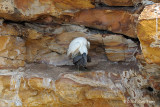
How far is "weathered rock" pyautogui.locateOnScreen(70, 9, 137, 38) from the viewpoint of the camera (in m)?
3.33

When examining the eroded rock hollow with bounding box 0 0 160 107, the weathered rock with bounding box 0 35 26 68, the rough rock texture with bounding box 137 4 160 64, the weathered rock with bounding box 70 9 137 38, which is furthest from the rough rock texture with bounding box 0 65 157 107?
the rough rock texture with bounding box 137 4 160 64

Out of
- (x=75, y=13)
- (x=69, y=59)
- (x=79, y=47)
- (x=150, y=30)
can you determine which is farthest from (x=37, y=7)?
(x=150, y=30)

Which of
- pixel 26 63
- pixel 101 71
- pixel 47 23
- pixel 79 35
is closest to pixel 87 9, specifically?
pixel 79 35

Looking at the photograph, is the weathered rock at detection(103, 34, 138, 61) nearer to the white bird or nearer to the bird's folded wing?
the white bird

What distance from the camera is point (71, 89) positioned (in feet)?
10.6

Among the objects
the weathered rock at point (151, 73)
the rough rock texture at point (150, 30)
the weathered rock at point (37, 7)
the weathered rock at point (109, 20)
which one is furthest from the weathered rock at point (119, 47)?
the rough rock texture at point (150, 30)

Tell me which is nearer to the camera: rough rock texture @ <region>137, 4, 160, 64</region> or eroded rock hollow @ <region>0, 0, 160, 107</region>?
rough rock texture @ <region>137, 4, 160, 64</region>

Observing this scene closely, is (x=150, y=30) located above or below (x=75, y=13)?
below

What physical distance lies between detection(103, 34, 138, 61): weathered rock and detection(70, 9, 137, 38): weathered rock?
13cm

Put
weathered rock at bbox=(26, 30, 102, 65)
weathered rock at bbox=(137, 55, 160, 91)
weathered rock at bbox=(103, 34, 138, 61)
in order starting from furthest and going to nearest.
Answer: weathered rock at bbox=(26, 30, 102, 65), weathered rock at bbox=(103, 34, 138, 61), weathered rock at bbox=(137, 55, 160, 91)

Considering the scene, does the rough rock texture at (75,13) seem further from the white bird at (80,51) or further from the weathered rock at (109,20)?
the white bird at (80,51)

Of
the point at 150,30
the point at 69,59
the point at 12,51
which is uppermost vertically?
the point at 150,30

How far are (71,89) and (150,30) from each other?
167 cm

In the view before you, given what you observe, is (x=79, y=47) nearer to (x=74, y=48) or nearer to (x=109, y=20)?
(x=74, y=48)
